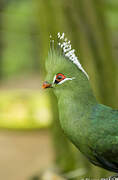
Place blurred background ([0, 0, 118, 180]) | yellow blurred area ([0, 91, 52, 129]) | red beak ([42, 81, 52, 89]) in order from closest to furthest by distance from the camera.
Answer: red beak ([42, 81, 52, 89]), blurred background ([0, 0, 118, 180]), yellow blurred area ([0, 91, 52, 129])

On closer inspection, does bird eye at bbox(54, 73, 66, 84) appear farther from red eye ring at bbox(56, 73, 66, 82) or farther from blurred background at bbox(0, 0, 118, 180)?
blurred background at bbox(0, 0, 118, 180)

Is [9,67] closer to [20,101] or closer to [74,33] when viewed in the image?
[20,101]

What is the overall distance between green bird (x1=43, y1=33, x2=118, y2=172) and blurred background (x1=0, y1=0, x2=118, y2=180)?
1.38 m

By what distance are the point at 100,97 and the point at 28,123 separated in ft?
10.3

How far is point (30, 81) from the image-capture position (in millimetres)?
10531

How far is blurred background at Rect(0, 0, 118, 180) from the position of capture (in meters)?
2.97

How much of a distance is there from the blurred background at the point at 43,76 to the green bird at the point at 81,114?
54.4 inches

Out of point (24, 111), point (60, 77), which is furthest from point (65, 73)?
point (24, 111)

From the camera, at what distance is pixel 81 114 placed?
137 cm

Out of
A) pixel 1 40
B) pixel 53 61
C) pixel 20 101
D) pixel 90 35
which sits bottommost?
pixel 20 101

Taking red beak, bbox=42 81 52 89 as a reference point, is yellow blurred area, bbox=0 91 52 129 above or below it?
below

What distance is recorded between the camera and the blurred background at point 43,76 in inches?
117

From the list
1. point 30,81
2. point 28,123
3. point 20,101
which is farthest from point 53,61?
point 30,81

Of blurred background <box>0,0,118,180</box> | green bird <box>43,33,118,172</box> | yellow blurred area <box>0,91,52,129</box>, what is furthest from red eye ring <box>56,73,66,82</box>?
yellow blurred area <box>0,91,52,129</box>
